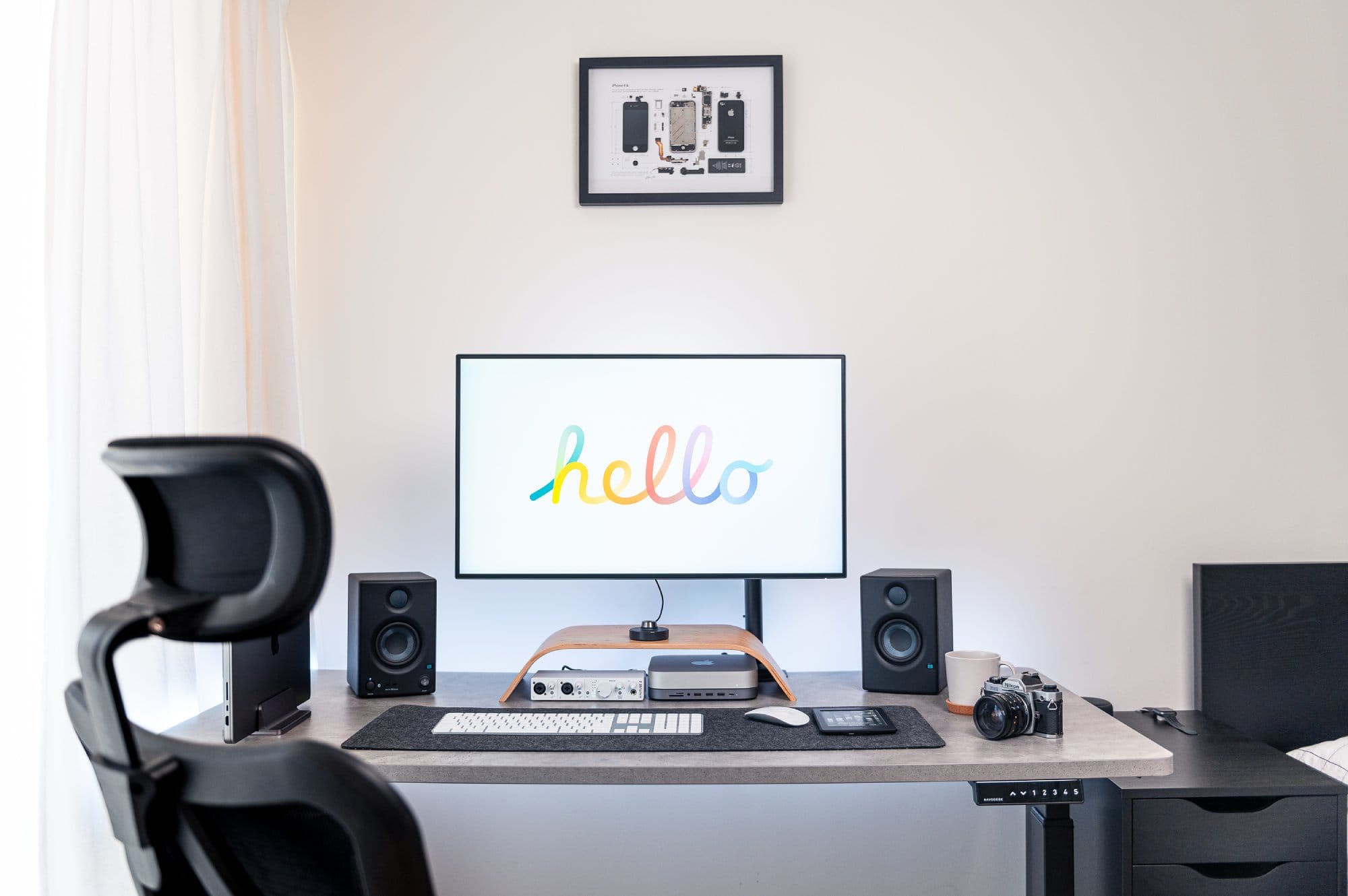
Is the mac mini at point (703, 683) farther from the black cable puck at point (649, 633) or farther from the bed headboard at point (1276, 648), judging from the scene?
the bed headboard at point (1276, 648)

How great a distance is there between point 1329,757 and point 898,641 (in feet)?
2.95

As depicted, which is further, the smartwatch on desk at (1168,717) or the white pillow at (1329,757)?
the smartwatch on desk at (1168,717)

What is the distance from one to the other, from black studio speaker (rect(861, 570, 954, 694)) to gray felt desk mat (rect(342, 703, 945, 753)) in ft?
0.59

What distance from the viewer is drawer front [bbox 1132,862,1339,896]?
55.9 inches

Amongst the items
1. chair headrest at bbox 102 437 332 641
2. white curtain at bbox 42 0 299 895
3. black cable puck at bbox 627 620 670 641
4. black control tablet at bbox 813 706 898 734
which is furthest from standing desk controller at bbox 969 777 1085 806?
white curtain at bbox 42 0 299 895

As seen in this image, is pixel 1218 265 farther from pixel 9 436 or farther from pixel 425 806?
pixel 9 436

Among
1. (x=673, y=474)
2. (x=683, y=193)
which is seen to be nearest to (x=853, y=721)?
(x=673, y=474)

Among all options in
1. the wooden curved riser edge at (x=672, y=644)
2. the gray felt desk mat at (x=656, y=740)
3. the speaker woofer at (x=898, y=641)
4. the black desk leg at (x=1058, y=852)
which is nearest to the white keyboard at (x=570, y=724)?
the gray felt desk mat at (x=656, y=740)

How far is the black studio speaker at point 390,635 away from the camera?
157cm

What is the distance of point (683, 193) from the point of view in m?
1.89

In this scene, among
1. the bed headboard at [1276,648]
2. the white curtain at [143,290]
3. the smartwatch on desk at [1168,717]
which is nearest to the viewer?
the white curtain at [143,290]

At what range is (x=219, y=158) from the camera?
5.19 ft

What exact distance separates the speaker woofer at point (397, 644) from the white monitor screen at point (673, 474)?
0.17 meters

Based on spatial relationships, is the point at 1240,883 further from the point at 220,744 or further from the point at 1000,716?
the point at 220,744
